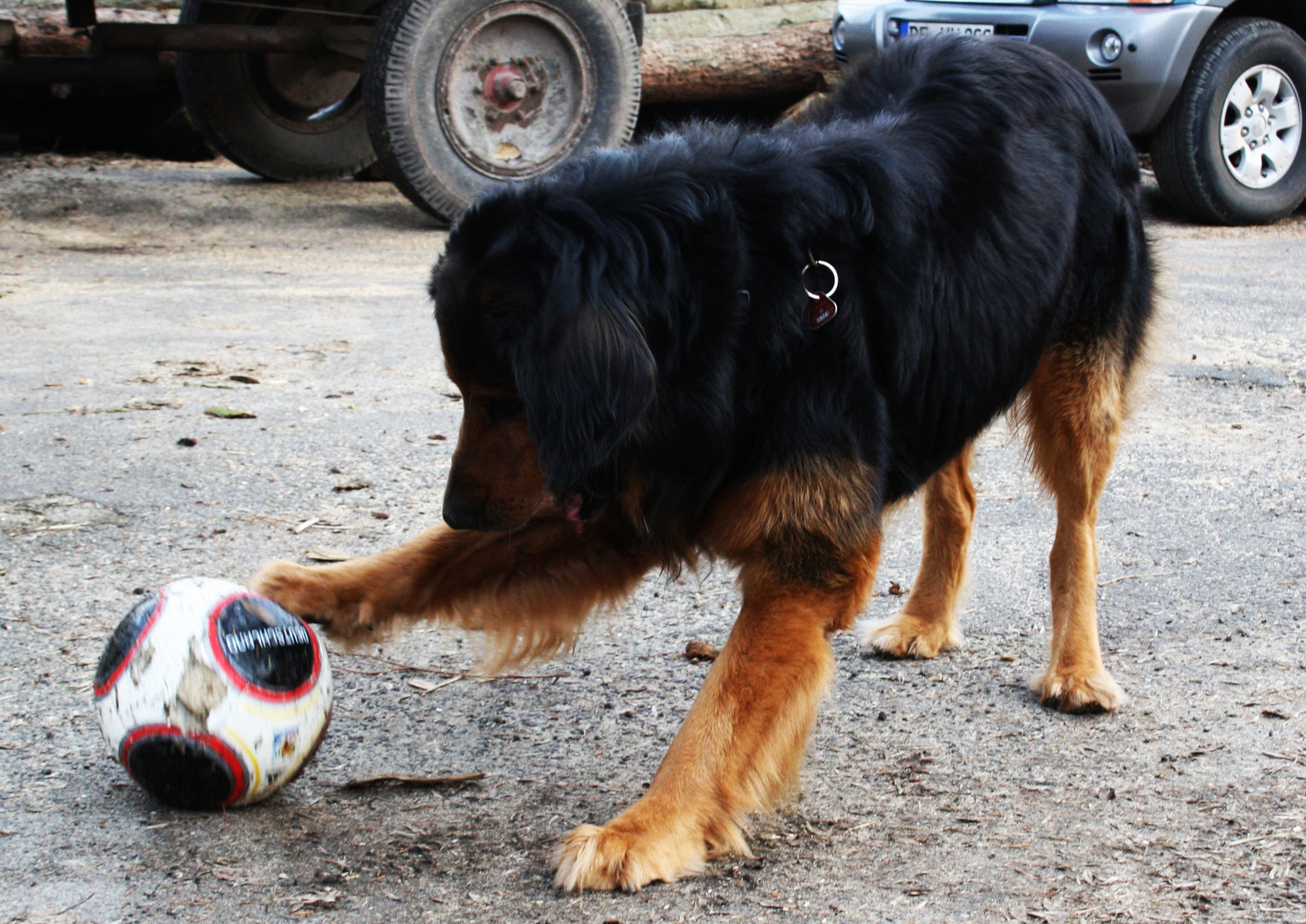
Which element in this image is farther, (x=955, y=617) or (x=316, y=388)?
(x=316, y=388)

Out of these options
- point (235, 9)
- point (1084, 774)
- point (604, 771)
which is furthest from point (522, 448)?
point (235, 9)

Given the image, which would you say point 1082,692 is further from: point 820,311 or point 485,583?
point 485,583

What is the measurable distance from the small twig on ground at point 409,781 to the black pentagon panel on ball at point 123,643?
0.53m

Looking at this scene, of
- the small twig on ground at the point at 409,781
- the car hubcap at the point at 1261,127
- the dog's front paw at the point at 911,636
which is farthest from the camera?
the car hubcap at the point at 1261,127

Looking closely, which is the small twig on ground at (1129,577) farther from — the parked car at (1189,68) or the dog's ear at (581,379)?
the parked car at (1189,68)

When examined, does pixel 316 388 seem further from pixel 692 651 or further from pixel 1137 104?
pixel 1137 104

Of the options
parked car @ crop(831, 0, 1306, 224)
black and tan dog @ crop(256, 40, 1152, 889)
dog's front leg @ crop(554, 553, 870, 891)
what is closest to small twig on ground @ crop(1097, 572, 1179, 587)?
black and tan dog @ crop(256, 40, 1152, 889)

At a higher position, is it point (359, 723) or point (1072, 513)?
point (1072, 513)

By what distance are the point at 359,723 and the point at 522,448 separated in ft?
2.97

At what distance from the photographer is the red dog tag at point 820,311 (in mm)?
2660

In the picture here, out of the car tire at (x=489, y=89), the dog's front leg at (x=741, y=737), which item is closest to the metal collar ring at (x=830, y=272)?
the dog's front leg at (x=741, y=737)

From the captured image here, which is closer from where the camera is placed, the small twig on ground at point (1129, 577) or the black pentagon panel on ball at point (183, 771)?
the black pentagon panel on ball at point (183, 771)

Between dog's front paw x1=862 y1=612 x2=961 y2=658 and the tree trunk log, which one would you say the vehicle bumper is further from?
dog's front paw x1=862 y1=612 x2=961 y2=658

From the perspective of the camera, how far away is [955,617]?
3.85 metres
